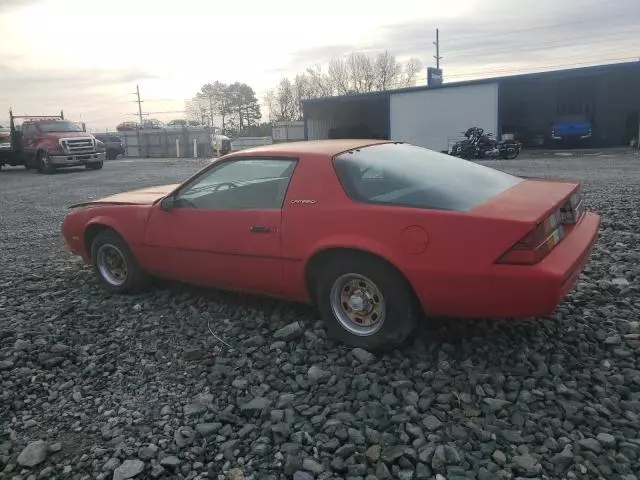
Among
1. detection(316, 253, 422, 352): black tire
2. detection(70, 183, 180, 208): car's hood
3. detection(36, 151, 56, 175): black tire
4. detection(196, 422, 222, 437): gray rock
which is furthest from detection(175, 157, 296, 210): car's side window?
detection(36, 151, 56, 175): black tire

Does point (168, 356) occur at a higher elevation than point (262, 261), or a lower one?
lower

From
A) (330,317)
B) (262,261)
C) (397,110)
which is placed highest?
(397,110)

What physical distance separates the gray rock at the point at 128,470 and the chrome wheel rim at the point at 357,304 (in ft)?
5.12

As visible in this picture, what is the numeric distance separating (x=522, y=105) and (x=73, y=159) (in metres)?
24.6

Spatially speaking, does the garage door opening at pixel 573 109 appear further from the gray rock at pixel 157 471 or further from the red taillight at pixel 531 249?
the gray rock at pixel 157 471

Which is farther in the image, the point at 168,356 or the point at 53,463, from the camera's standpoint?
the point at 168,356

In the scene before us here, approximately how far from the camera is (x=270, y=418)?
2.99 m

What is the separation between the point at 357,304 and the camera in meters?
3.64

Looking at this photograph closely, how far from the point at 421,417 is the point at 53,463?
1878 mm

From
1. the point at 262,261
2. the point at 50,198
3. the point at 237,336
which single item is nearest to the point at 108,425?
the point at 237,336

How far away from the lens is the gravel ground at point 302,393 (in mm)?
2604

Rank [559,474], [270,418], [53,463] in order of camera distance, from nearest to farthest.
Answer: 1. [559,474]
2. [53,463]
3. [270,418]

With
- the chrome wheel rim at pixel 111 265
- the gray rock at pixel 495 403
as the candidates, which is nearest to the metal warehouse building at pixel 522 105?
the chrome wheel rim at pixel 111 265

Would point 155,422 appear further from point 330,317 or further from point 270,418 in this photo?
point 330,317
